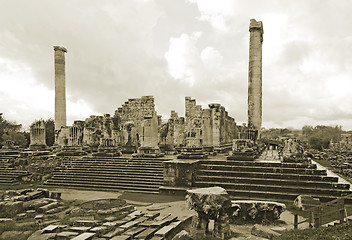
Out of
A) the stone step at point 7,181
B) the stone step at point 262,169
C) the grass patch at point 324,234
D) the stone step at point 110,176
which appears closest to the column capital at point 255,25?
the stone step at point 262,169

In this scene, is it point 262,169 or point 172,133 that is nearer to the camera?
point 262,169

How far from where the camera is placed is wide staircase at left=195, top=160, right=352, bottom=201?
8305 mm

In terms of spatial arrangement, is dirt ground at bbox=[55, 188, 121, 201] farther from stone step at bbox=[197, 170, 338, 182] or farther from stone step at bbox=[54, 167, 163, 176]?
stone step at bbox=[197, 170, 338, 182]

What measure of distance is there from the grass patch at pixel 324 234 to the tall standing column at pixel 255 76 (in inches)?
492

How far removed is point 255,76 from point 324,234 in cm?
1395

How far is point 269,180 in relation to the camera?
9.04 meters

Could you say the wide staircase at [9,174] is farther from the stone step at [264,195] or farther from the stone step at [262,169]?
the stone step at [264,195]

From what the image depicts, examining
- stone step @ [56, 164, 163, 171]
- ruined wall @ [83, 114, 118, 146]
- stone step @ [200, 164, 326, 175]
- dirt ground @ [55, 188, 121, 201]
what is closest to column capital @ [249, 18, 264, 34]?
stone step @ [200, 164, 326, 175]

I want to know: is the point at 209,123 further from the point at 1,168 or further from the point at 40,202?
the point at 1,168

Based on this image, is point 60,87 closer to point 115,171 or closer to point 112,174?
point 115,171

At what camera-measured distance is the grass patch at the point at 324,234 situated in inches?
161

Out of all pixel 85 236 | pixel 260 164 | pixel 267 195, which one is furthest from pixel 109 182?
pixel 267 195

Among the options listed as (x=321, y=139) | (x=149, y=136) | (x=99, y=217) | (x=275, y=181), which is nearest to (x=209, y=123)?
(x=149, y=136)

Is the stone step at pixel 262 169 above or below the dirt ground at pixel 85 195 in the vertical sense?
above
